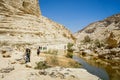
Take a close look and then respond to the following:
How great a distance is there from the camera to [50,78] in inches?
564

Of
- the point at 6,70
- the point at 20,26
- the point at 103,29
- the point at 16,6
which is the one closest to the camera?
the point at 6,70

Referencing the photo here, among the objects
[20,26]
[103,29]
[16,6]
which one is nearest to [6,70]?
[20,26]

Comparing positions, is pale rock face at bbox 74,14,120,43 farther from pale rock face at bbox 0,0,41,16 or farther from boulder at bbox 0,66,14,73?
boulder at bbox 0,66,14,73

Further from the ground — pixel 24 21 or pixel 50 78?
pixel 24 21

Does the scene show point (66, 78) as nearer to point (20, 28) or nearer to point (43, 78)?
point (43, 78)

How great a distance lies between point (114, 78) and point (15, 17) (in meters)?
20.7

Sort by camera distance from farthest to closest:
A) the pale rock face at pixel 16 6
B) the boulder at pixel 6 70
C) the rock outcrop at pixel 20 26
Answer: the pale rock face at pixel 16 6
the rock outcrop at pixel 20 26
the boulder at pixel 6 70

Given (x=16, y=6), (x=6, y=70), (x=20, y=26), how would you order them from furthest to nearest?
(x=16, y=6) < (x=20, y=26) < (x=6, y=70)

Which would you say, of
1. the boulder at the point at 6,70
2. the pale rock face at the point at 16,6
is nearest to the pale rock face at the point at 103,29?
the pale rock face at the point at 16,6

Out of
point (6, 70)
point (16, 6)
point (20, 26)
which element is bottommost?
point (6, 70)

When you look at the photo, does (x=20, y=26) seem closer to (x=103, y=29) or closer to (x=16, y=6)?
(x=16, y=6)

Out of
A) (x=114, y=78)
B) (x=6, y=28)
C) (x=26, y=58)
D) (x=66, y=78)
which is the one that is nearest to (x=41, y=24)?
(x=6, y=28)

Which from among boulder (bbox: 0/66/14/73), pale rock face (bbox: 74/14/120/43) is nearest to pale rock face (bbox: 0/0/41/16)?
boulder (bbox: 0/66/14/73)

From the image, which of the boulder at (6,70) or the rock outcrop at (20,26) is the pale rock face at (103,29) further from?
the boulder at (6,70)
